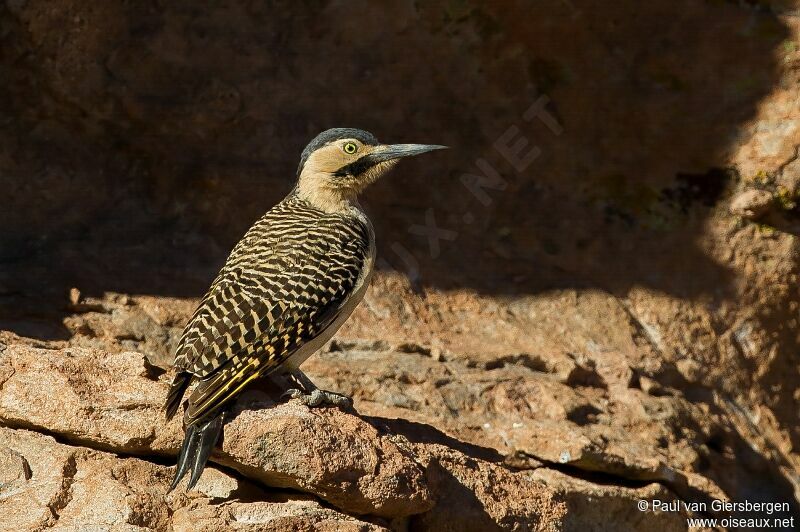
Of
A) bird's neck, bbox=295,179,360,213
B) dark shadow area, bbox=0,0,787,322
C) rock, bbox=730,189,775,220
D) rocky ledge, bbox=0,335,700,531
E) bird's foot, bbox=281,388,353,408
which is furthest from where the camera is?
rock, bbox=730,189,775,220

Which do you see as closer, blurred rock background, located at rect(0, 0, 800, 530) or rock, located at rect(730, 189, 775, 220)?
blurred rock background, located at rect(0, 0, 800, 530)

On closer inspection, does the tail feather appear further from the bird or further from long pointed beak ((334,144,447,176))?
long pointed beak ((334,144,447,176))

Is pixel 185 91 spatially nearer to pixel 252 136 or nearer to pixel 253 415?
pixel 252 136

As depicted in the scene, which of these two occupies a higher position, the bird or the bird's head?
the bird's head

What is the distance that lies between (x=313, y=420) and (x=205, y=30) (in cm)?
512

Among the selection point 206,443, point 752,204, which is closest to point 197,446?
point 206,443

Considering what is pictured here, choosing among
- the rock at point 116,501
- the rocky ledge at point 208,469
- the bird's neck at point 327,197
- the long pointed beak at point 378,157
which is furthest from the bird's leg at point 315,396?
the long pointed beak at point 378,157

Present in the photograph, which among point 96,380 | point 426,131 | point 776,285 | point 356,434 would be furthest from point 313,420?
point 776,285

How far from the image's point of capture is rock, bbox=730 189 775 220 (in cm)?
1038

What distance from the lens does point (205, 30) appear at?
404 inches

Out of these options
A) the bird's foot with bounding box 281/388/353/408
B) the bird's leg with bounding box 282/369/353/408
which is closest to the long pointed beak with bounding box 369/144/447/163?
the bird's leg with bounding box 282/369/353/408

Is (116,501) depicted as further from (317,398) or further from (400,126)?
(400,126)

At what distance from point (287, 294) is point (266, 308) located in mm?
198

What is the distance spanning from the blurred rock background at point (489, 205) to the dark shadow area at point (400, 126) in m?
0.02
